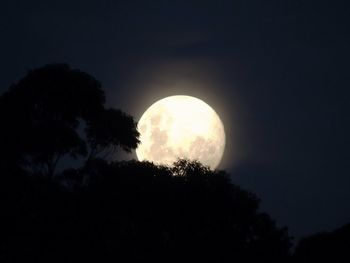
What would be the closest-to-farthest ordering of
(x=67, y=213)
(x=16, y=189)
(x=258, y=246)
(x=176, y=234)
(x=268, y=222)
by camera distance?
(x=16, y=189) < (x=67, y=213) < (x=176, y=234) < (x=258, y=246) < (x=268, y=222)

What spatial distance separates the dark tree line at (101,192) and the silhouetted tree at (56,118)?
59 millimetres

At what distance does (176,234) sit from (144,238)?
2.38 metres

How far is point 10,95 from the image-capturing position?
38062 millimetres

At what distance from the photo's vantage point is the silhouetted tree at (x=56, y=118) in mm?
36719

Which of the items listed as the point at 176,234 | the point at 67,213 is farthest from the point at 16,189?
the point at 176,234

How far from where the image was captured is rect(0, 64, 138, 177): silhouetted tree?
36719 millimetres

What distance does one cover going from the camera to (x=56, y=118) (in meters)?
38.8

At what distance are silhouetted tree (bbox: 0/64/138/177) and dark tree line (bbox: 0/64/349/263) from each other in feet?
0.19

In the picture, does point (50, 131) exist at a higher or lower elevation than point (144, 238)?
higher

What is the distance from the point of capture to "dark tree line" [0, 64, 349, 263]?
34094 millimetres

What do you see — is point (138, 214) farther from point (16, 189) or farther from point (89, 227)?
point (16, 189)

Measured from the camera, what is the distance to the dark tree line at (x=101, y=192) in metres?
34.1

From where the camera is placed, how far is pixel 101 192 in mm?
37219

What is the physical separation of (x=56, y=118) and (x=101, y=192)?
546 cm
